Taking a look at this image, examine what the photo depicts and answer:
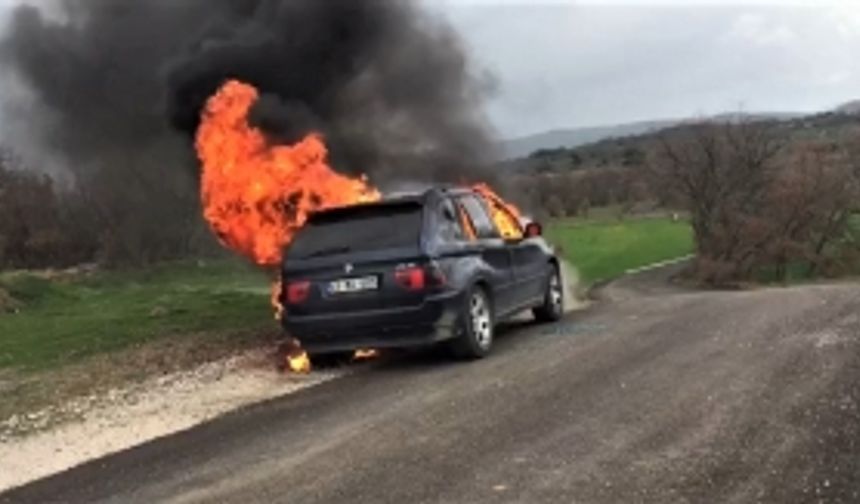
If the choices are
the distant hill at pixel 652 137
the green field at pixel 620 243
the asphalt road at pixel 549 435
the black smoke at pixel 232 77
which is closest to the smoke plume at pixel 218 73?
the black smoke at pixel 232 77

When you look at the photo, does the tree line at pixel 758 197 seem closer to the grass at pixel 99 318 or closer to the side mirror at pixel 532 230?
the grass at pixel 99 318

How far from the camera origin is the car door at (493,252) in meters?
10.7

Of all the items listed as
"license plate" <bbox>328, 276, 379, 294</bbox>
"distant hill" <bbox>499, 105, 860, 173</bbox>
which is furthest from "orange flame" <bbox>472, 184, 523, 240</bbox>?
"distant hill" <bbox>499, 105, 860, 173</bbox>

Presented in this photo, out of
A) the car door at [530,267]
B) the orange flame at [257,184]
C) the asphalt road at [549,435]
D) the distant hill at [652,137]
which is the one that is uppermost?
the distant hill at [652,137]

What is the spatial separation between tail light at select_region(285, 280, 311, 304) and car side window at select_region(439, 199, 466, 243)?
4.59ft

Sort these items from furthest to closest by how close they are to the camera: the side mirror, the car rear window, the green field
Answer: the green field, the side mirror, the car rear window

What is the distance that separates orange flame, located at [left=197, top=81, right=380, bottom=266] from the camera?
40.8 feet

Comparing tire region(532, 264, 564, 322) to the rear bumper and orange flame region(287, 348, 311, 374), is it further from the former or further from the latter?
orange flame region(287, 348, 311, 374)

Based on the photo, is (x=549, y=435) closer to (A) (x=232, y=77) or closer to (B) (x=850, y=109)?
(A) (x=232, y=77)

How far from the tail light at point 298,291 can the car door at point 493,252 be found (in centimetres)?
183

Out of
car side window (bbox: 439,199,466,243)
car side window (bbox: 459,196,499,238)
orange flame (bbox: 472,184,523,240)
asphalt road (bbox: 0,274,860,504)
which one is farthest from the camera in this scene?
orange flame (bbox: 472,184,523,240)

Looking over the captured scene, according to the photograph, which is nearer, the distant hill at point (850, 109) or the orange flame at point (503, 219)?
the orange flame at point (503, 219)

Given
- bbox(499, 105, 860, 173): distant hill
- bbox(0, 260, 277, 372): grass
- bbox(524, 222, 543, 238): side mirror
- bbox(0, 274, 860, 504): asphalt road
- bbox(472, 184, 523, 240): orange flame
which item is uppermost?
bbox(499, 105, 860, 173): distant hill

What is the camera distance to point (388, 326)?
9.60 m
